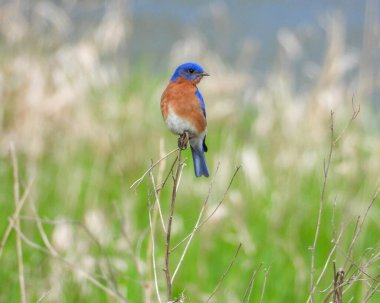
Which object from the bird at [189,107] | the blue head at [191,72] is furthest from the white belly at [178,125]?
the blue head at [191,72]

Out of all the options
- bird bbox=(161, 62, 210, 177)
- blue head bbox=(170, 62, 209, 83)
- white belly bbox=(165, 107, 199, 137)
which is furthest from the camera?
blue head bbox=(170, 62, 209, 83)

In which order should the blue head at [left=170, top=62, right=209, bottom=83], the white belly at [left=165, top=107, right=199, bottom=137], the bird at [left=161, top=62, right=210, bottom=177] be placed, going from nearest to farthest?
the white belly at [left=165, top=107, right=199, bottom=137]
the bird at [left=161, top=62, right=210, bottom=177]
the blue head at [left=170, top=62, right=209, bottom=83]

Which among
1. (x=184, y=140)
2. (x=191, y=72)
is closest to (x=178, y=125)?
(x=184, y=140)

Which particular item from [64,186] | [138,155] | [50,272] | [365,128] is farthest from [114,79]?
[50,272]

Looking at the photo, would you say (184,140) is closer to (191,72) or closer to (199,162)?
(199,162)

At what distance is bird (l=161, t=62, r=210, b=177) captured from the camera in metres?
1.89

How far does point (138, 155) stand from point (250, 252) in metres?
1.51

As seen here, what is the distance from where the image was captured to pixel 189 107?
2.01m

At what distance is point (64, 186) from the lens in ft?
17.2

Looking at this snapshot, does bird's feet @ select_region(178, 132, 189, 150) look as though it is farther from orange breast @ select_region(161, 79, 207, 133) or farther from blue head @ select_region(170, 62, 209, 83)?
blue head @ select_region(170, 62, 209, 83)

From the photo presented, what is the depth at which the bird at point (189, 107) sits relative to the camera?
1.89 meters

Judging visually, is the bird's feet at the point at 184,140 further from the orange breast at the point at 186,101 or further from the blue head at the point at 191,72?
the blue head at the point at 191,72

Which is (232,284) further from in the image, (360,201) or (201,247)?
(360,201)

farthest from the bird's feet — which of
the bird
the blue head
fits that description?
the blue head
